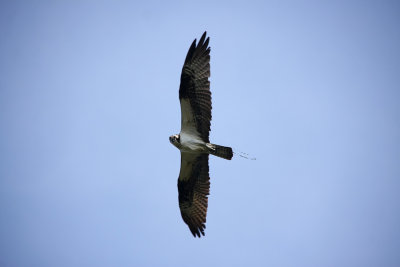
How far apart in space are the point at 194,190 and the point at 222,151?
5.93 feet

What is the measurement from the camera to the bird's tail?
10.8 metres

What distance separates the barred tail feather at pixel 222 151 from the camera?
1075 cm

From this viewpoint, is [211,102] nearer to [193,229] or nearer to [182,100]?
[182,100]

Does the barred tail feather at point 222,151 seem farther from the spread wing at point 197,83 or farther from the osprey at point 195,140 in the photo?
the spread wing at point 197,83

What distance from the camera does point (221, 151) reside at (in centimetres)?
1090

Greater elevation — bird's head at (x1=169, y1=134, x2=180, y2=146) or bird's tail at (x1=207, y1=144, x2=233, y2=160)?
bird's head at (x1=169, y1=134, x2=180, y2=146)

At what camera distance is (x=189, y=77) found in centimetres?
1090

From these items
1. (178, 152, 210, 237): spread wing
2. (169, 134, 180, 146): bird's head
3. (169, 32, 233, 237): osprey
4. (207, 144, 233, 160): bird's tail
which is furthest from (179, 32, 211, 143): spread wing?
(178, 152, 210, 237): spread wing

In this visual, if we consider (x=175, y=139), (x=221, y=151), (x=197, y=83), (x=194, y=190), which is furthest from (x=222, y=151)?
(x=197, y=83)

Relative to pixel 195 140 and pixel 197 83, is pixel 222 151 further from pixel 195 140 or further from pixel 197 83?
pixel 197 83

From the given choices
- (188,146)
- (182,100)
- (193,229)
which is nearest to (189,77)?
(182,100)

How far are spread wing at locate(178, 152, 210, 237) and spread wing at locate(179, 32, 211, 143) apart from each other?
1.40 metres

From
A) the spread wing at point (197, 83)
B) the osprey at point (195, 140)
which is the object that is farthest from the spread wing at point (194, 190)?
the spread wing at point (197, 83)

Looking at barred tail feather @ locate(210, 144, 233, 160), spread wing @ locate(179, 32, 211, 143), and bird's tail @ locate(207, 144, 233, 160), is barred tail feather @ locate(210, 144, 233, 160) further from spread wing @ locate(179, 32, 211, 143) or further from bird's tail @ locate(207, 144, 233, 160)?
spread wing @ locate(179, 32, 211, 143)
